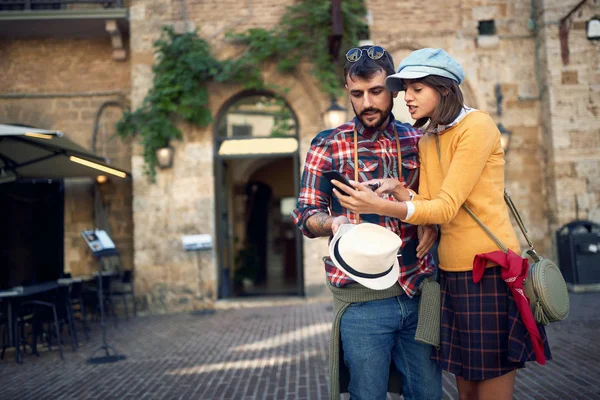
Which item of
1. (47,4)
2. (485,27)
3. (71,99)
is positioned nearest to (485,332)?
(485,27)

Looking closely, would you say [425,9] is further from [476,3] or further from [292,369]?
[292,369]

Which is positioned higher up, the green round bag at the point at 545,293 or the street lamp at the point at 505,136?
the street lamp at the point at 505,136

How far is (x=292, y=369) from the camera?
4914 mm

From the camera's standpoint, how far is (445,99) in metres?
1.89

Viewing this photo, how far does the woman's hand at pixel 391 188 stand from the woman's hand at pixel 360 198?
0.34 feet

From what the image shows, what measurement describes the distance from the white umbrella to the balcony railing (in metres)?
3.34

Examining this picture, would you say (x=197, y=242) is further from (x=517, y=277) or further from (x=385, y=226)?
(x=517, y=277)

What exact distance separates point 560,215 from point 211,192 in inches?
247

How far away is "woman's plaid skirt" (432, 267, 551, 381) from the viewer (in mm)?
1812

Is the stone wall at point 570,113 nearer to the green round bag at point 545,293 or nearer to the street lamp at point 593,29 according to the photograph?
the street lamp at point 593,29

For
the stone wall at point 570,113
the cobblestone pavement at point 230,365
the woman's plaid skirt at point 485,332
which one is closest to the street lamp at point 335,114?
the cobblestone pavement at point 230,365

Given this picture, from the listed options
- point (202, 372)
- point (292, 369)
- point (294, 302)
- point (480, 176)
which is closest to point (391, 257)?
point (480, 176)

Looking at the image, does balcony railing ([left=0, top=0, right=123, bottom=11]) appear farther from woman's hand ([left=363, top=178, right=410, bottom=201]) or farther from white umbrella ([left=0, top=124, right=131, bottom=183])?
woman's hand ([left=363, top=178, right=410, bottom=201])

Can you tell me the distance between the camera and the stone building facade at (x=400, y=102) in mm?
8914
